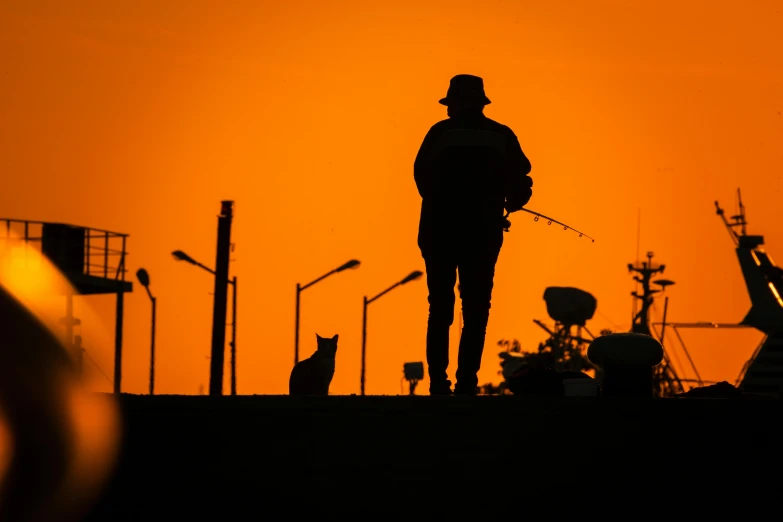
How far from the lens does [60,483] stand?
41.6ft

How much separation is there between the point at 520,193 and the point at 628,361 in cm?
206

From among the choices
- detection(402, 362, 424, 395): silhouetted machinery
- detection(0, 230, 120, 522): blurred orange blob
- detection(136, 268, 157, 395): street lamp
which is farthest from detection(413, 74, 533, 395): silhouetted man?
detection(402, 362, 424, 395): silhouetted machinery

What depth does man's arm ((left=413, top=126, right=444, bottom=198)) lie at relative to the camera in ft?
53.2

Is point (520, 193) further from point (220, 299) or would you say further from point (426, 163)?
point (220, 299)

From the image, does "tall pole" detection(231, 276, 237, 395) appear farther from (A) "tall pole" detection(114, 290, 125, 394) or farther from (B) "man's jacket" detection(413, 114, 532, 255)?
(B) "man's jacket" detection(413, 114, 532, 255)

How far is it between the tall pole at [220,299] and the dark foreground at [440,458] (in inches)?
1488

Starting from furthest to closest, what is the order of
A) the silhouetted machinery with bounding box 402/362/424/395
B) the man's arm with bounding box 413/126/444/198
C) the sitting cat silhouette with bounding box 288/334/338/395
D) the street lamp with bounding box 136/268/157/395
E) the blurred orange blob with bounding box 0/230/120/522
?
the silhouetted machinery with bounding box 402/362/424/395, the street lamp with bounding box 136/268/157/395, the sitting cat silhouette with bounding box 288/334/338/395, the man's arm with bounding box 413/126/444/198, the blurred orange blob with bounding box 0/230/120/522

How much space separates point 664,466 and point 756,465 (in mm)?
606

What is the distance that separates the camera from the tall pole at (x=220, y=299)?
2003 inches

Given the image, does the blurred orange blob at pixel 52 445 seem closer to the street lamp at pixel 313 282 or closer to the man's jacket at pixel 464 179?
the man's jacket at pixel 464 179

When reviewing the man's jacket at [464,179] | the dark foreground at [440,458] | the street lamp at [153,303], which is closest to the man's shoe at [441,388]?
the man's jacket at [464,179]

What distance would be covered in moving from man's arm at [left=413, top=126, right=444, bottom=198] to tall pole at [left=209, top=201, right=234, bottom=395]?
1359 inches

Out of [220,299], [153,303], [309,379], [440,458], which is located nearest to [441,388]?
[440,458]

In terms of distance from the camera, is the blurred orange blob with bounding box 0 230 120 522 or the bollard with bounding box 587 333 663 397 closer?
the blurred orange blob with bounding box 0 230 120 522
